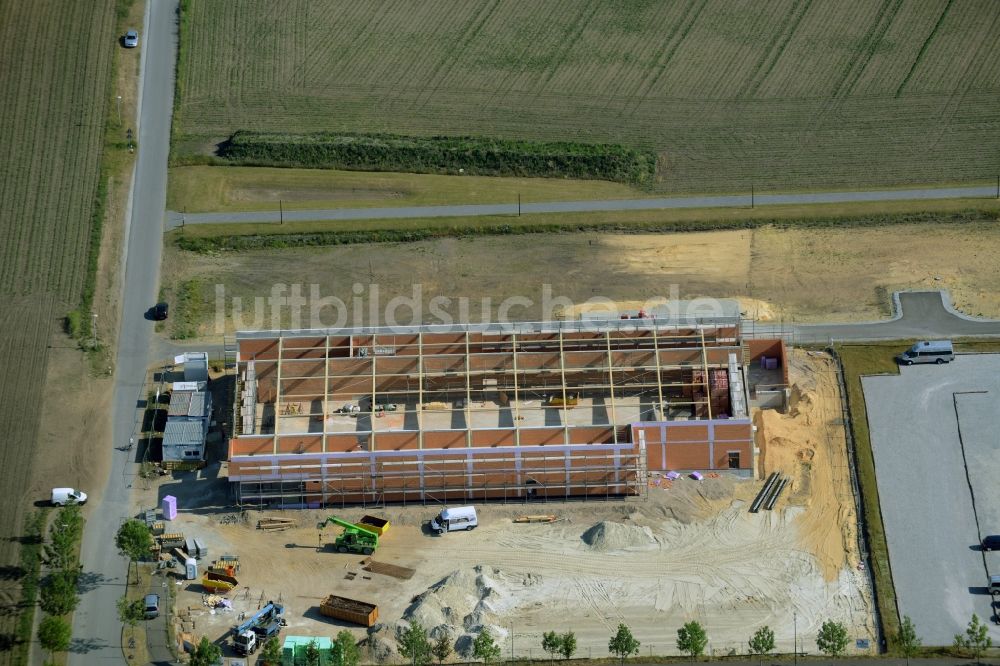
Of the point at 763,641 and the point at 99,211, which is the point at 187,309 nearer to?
the point at 99,211

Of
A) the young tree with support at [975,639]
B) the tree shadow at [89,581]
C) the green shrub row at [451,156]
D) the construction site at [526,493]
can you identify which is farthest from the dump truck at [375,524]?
the green shrub row at [451,156]

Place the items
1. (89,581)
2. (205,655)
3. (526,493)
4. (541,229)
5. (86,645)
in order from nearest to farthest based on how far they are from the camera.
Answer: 1. (205,655)
2. (86,645)
3. (89,581)
4. (526,493)
5. (541,229)

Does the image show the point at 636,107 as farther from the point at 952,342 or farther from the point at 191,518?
the point at 191,518

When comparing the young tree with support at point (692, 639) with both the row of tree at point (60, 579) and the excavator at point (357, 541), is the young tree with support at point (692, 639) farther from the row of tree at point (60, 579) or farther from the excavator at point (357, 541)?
the row of tree at point (60, 579)

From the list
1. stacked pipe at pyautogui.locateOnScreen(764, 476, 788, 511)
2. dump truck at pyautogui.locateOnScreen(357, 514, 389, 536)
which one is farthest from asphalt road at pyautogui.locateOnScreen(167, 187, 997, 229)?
dump truck at pyautogui.locateOnScreen(357, 514, 389, 536)

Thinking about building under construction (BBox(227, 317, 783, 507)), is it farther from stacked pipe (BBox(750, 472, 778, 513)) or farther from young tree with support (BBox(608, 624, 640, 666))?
young tree with support (BBox(608, 624, 640, 666))

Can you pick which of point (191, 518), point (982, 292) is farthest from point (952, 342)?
point (191, 518)

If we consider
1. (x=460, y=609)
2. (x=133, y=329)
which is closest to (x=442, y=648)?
(x=460, y=609)
